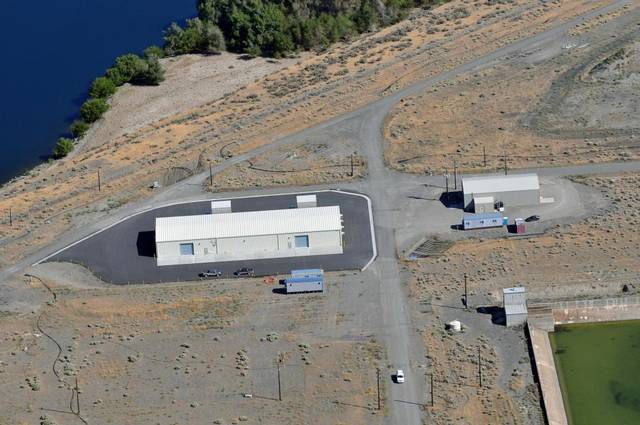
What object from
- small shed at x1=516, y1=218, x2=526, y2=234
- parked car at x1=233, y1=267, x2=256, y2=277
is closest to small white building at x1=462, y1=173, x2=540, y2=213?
small shed at x1=516, y1=218, x2=526, y2=234

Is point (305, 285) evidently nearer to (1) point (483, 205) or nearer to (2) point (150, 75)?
(1) point (483, 205)


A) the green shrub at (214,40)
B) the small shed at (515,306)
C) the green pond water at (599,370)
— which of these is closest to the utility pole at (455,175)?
the small shed at (515,306)

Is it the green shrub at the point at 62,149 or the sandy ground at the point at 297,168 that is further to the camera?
the green shrub at the point at 62,149

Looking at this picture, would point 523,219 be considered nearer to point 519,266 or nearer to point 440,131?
point 519,266

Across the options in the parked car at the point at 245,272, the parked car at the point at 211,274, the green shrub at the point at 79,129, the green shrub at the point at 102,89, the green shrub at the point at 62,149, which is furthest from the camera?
the green shrub at the point at 102,89

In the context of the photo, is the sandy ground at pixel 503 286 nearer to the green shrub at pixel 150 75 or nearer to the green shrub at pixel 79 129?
the green shrub at pixel 79 129

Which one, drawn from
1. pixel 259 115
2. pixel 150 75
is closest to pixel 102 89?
pixel 150 75

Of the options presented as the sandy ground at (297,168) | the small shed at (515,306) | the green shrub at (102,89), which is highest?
the green shrub at (102,89)
